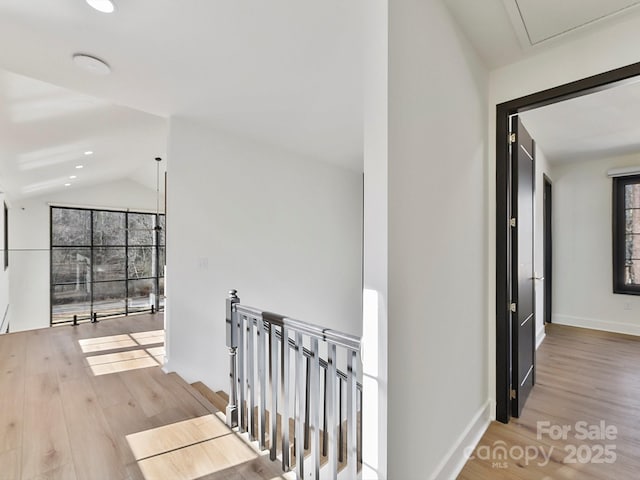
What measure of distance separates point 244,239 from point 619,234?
17.5 feet

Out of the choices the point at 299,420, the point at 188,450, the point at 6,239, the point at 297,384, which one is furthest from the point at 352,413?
the point at 6,239

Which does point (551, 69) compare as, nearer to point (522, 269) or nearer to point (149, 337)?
point (522, 269)

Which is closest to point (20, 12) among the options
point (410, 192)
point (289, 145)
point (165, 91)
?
point (165, 91)

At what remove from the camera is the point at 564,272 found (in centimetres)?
507

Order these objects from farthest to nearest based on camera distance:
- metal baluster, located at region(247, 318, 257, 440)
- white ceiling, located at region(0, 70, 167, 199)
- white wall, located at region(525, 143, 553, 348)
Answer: white wall, located at region(525, 143, 553, 348), white ceiling, located at region(0, 70, 167, 199), metal baluster, located at region(247, 318, 257, 440)

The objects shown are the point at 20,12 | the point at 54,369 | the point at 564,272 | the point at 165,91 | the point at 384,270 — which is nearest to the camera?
the point at 384,270

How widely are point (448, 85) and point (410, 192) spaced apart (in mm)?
833

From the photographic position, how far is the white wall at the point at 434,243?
4.42 feet

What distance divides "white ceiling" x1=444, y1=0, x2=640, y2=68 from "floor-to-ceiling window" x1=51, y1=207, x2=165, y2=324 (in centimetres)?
662

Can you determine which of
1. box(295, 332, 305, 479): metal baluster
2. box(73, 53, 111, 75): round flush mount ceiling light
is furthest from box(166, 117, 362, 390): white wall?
box(295, 332, 305, 479): metal baluster

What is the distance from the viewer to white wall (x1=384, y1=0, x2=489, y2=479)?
4.42ft

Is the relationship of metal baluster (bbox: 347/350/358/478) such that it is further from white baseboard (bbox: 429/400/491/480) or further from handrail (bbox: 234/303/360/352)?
white baseboard (bbox: 429/400/491/480)

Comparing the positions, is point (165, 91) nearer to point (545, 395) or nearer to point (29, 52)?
point (29, 52)

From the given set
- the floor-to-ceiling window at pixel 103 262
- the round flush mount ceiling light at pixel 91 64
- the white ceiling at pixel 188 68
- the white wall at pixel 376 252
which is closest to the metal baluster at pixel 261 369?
the white wall at pixel 376 252
